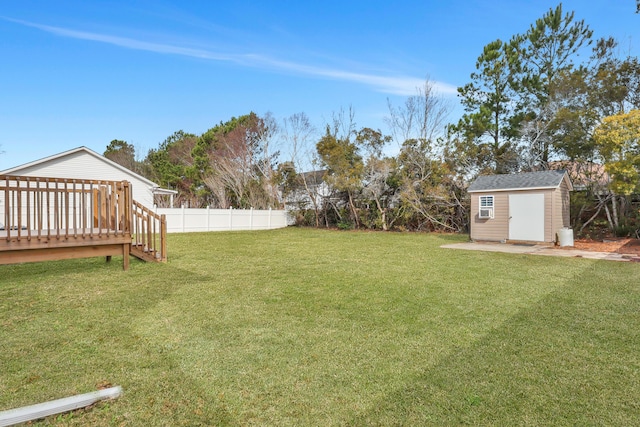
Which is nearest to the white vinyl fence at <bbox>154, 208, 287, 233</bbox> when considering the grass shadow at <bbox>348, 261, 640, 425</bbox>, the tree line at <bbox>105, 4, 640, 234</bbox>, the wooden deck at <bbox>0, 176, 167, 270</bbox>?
the tree line at <bbox>105, 4, 640, 234</bbox>

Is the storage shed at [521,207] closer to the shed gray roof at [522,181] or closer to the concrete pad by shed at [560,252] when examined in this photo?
the shed gray roof at [522,181]

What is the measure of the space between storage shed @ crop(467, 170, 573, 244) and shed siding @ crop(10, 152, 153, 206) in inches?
565

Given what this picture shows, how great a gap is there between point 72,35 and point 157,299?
1102 cm

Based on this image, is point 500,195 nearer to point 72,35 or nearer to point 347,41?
point 347,41

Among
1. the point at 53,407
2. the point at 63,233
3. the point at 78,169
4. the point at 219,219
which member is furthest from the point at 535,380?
the point at 78,169

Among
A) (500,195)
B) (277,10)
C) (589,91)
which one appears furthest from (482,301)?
(589,91)

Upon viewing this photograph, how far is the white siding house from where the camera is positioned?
14.8 meters

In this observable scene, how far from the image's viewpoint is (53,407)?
1.90 m

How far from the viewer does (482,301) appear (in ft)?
14.1

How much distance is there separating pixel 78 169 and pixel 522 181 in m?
18.6

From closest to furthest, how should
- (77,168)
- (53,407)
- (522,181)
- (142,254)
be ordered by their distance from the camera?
1. (53,407)
2. (142,254)
3. (522,181)
4. (77,168)

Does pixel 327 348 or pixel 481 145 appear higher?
pixel 481 145

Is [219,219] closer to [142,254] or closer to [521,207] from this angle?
[142,254]

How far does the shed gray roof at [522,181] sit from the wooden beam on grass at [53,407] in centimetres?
1176
